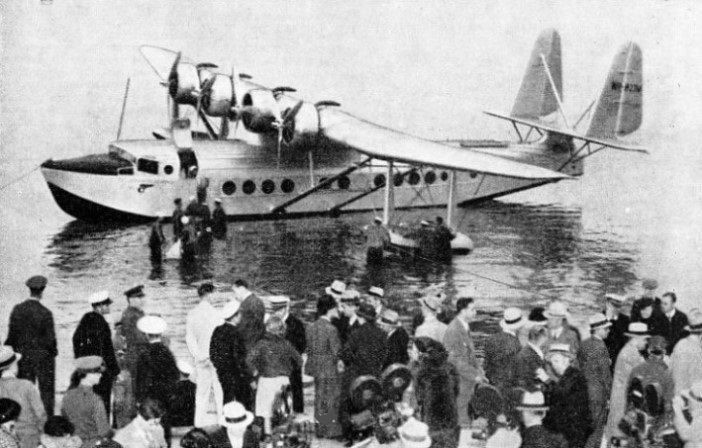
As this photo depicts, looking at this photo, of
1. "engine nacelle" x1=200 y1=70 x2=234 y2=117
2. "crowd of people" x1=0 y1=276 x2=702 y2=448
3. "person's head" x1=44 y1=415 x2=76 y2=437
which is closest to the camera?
"person's head" x1=44 y1=415 x2=76 y2=437

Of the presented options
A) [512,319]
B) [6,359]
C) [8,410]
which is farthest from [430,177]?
[8,410]

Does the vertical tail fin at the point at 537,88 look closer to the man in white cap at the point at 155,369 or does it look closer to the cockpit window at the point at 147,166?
the cockpit window at the point at 147,166

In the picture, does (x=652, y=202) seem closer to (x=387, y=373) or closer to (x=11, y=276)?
(x=11, y=276)

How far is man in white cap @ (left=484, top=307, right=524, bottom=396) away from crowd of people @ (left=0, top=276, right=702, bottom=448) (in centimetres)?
1

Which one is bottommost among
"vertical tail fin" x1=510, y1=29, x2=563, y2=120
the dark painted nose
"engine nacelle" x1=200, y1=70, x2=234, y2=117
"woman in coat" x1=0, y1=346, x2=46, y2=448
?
"woman in coat" x1=0, y1=346, x2=46, y2=448

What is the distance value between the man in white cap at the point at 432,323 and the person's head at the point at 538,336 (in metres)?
0.88

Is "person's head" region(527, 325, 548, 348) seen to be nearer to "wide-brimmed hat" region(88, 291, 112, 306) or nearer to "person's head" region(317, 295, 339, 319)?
"person's head" region(317, 295, 339, 319)

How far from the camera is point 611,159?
56.2m

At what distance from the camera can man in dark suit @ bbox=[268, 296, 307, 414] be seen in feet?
24.1

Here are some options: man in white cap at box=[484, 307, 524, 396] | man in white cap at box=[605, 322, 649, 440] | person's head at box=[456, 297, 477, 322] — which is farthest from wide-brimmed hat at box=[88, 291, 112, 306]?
man in white cap at box=[605, 322, 649, 440]

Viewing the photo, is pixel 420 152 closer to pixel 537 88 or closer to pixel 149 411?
pixel 537 88

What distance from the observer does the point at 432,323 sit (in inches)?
280

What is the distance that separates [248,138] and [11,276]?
8.83 meters

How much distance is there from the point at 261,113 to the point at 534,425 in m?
17.5
